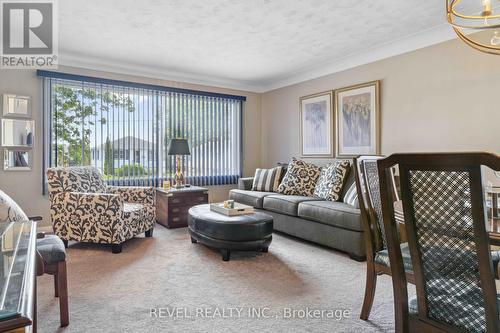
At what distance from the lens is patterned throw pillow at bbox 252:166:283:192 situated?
192 inches

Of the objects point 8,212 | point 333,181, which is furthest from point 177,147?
point 8,212

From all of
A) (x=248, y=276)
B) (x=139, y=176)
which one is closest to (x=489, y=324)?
(x=248, y=276)

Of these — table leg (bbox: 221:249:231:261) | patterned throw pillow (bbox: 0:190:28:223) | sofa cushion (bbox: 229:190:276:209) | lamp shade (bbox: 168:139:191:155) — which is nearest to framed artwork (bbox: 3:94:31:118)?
lamp shade (bbox: 168:139:191:155)

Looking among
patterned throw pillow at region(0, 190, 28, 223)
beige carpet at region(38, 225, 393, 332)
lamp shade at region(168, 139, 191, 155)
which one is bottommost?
beige carpet at region(38, 225, 393, 332)

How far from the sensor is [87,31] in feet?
11.3

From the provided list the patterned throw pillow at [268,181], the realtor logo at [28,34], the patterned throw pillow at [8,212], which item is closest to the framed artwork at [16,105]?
the realtor logo at [28,34]

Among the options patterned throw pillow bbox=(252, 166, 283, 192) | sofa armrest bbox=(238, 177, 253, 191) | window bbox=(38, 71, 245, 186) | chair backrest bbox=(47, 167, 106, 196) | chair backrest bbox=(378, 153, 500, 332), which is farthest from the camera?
sofa armrest bbox=(238, 177, 253, 191)

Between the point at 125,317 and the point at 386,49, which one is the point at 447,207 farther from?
the point at 386,49

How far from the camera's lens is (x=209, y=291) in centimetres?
234

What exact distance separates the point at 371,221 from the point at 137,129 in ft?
13.0

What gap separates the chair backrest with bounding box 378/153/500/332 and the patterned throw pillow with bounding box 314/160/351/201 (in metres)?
2.74

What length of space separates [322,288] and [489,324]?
59.5 inches

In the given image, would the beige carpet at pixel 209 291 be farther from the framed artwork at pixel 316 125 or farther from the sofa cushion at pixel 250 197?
the framed artwork at pixel 316 125

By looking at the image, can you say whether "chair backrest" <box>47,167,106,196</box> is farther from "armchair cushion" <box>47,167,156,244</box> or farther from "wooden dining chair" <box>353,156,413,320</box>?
"wooden dining chair" <box>353,156,413,320</box>
